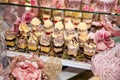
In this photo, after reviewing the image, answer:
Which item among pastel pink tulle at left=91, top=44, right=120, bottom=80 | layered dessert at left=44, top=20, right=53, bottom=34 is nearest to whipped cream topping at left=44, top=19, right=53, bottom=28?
layered dessert at left=44, top=20, right=53, bottom=34

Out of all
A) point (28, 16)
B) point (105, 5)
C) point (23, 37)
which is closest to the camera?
point (105, 5)

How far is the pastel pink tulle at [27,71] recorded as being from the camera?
1.03 metres

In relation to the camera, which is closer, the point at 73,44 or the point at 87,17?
the point at 73,44

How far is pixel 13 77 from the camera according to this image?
105 cm

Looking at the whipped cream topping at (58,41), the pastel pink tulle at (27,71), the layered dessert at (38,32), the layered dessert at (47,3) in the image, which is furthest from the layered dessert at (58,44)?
the pastel pink tulle at (27,71)

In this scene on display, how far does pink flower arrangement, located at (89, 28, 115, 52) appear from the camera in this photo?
1.37 metres

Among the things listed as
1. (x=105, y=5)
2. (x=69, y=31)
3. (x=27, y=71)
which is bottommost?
(x=27, y=71)

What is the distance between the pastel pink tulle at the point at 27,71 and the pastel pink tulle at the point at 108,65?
0.80ft

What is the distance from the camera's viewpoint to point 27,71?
1.05 meters

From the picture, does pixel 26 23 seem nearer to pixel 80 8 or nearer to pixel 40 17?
pixel 40 17

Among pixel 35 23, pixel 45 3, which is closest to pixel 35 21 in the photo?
pixel 35 23

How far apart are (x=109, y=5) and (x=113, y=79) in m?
0.38

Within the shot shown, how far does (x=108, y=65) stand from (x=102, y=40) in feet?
1.24

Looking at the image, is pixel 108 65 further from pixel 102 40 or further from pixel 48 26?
pixel 48 26
